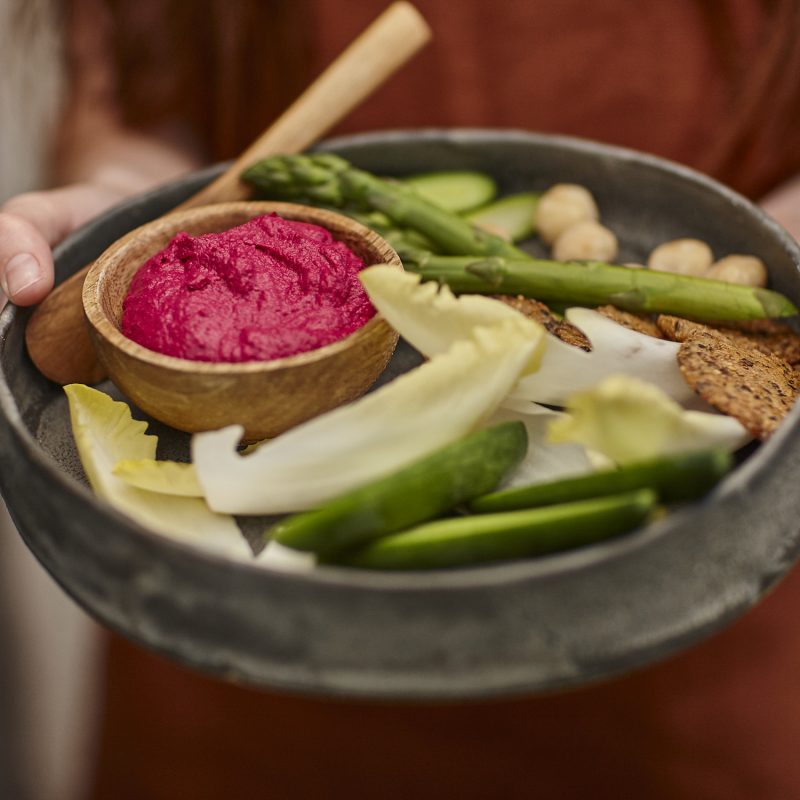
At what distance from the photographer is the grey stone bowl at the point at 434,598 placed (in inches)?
36.3

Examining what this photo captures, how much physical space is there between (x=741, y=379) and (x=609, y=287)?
0.35 m

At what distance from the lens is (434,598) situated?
0.91 metres

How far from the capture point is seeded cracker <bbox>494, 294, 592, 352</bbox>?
143 centimetres

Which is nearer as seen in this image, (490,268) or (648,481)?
(648,481)

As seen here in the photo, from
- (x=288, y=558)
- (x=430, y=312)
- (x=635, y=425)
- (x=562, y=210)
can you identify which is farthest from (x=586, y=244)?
(x=288, y=558)

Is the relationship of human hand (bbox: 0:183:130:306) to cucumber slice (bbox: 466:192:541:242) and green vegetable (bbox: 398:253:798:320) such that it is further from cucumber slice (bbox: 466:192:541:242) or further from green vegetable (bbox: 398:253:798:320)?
cucumber slice (bbox: 466:192:541:242)

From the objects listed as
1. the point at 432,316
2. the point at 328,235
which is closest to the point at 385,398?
the point at 432,316

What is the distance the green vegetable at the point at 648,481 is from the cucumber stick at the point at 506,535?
0.01 metres

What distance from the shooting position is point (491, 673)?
0.94 metres

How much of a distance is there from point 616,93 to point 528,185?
41 cm

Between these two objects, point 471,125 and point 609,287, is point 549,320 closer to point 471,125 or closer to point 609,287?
point 609,287

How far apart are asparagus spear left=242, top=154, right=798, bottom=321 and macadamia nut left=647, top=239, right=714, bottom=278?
14cm

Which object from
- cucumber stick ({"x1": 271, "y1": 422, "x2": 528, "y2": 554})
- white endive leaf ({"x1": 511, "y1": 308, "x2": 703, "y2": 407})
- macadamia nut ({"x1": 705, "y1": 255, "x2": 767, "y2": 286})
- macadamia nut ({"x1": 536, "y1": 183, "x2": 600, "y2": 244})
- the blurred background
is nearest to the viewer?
cucumber stick ({"x1": 271, "y1": 422, "x2": 528, "y2": 554})

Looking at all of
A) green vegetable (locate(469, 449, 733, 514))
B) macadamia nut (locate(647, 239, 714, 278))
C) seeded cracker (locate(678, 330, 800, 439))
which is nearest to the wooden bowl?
green vegetable (locate(469, 449, 733, 514))
